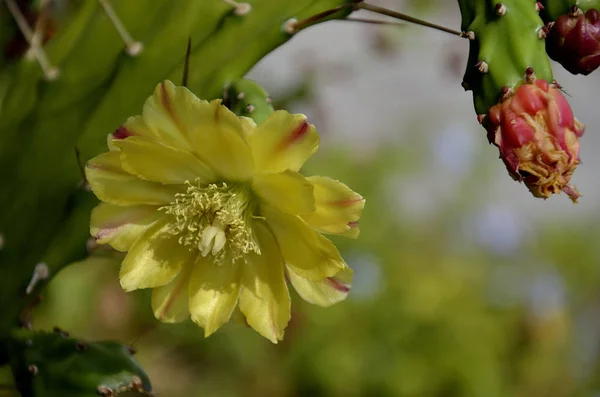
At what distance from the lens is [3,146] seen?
0.91m

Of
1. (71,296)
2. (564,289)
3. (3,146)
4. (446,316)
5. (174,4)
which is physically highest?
(174,4)

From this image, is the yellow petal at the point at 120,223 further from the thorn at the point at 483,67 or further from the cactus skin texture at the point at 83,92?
the thorn at the point at 483,67

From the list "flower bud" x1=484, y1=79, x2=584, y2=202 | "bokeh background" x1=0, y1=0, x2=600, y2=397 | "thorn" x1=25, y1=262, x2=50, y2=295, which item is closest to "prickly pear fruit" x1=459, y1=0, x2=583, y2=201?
"flower bud" x1=484, y1=79, x2=584, y2=202

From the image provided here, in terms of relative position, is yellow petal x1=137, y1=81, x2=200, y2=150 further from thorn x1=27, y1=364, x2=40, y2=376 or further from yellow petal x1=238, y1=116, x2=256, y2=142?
thorn x1=27, y1=364, x2=40, y2=376

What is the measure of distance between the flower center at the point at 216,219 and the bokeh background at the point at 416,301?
1.07m

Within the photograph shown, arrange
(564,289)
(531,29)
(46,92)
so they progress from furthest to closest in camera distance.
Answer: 1. (564,289)
2. (46,92)
3. (531,29)

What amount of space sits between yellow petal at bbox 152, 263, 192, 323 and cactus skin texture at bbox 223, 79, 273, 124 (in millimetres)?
156

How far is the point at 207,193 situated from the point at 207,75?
154 millimetres

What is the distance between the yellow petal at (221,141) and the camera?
0.58 meters

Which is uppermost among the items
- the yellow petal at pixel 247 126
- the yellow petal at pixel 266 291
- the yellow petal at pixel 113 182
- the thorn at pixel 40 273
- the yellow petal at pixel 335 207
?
the yellow petal at pixel 247 126

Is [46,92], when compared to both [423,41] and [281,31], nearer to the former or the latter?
[281,31]

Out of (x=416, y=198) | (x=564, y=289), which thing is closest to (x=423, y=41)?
(x=416, y=198)

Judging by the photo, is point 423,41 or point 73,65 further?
A: point 423,41

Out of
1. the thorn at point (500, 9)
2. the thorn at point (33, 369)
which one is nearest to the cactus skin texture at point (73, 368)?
the thorn at point (33, 369)
